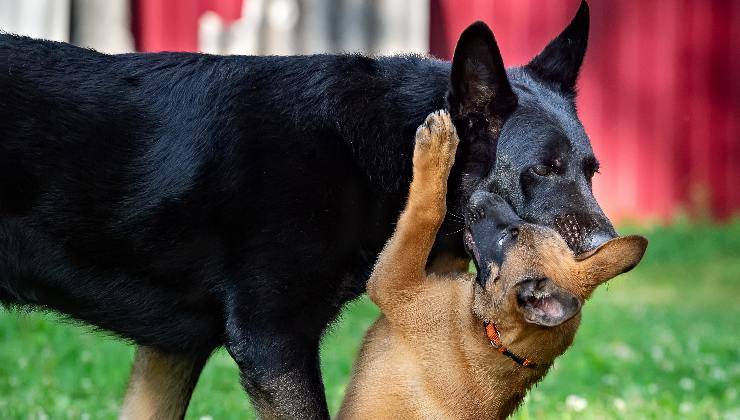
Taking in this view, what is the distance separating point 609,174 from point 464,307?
8767mm

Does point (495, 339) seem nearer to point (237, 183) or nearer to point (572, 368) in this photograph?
point (237, 183)

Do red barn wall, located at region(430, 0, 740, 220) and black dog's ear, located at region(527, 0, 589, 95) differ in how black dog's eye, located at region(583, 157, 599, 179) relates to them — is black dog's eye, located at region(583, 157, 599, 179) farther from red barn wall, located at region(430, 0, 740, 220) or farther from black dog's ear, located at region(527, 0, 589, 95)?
red barn wall, located at region(430, 0, 740, 220)

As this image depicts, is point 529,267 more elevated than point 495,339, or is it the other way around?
point 529,267

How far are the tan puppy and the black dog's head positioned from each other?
7cm

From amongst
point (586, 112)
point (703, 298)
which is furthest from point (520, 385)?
point (586, 112)

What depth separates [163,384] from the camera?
4.47m

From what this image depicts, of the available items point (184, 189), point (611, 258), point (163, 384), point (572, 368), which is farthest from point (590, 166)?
point (572, 368)

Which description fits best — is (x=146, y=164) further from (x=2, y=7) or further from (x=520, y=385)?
(x=2, y=7)

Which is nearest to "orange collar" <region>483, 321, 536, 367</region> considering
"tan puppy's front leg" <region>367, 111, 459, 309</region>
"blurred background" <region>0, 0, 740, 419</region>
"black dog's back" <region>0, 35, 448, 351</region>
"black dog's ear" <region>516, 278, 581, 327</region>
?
"black dog's ear" <region>516, 278, 581, 327</region>

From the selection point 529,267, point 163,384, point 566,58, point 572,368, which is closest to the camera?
point 529,267

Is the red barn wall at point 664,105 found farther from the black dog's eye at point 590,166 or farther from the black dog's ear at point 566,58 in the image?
the black dog's eye at point 590,166

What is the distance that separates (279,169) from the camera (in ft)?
13.1

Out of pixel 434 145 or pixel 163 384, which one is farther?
pixel 163 384

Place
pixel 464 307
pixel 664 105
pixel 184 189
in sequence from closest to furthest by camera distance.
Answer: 1. pixel 184 189
2. pixel 464 307
3. pixel 664 105
